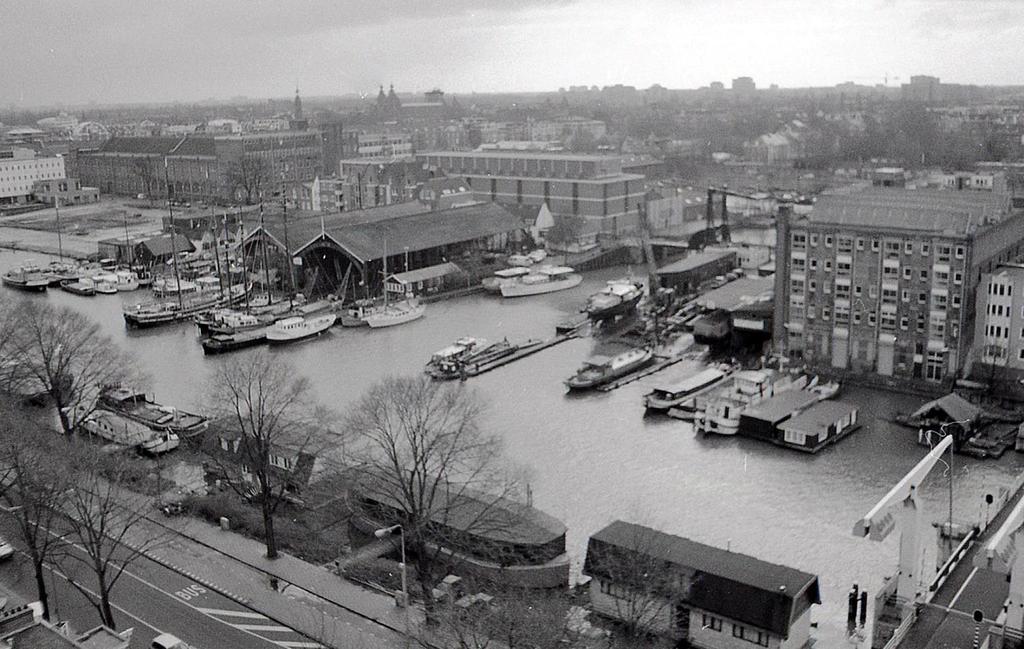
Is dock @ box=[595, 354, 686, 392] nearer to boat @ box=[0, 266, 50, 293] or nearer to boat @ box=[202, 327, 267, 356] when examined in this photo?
boat @ box=[202, 327, 267, 356]

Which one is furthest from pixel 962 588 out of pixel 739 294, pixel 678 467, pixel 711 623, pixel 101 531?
pixel 739 294

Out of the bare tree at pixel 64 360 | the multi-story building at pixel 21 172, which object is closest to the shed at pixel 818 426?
the bare tree at pixel 64 360

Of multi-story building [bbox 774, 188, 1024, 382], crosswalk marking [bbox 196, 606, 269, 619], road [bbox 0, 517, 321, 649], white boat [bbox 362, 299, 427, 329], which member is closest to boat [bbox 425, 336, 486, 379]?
white boat [bbox 362, 299, 427, 329]

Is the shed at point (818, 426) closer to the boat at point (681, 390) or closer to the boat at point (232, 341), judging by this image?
the boat at point (681, 390)

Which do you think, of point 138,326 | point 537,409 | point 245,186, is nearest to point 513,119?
point 245,186

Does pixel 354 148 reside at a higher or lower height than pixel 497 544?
higher

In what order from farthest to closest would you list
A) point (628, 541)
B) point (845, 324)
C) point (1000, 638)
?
point (845, 324) < point (628, 541) < point (1000, 638)

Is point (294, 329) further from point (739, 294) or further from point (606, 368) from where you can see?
point (739, 294)

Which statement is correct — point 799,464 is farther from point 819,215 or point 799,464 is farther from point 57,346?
point 57,346
